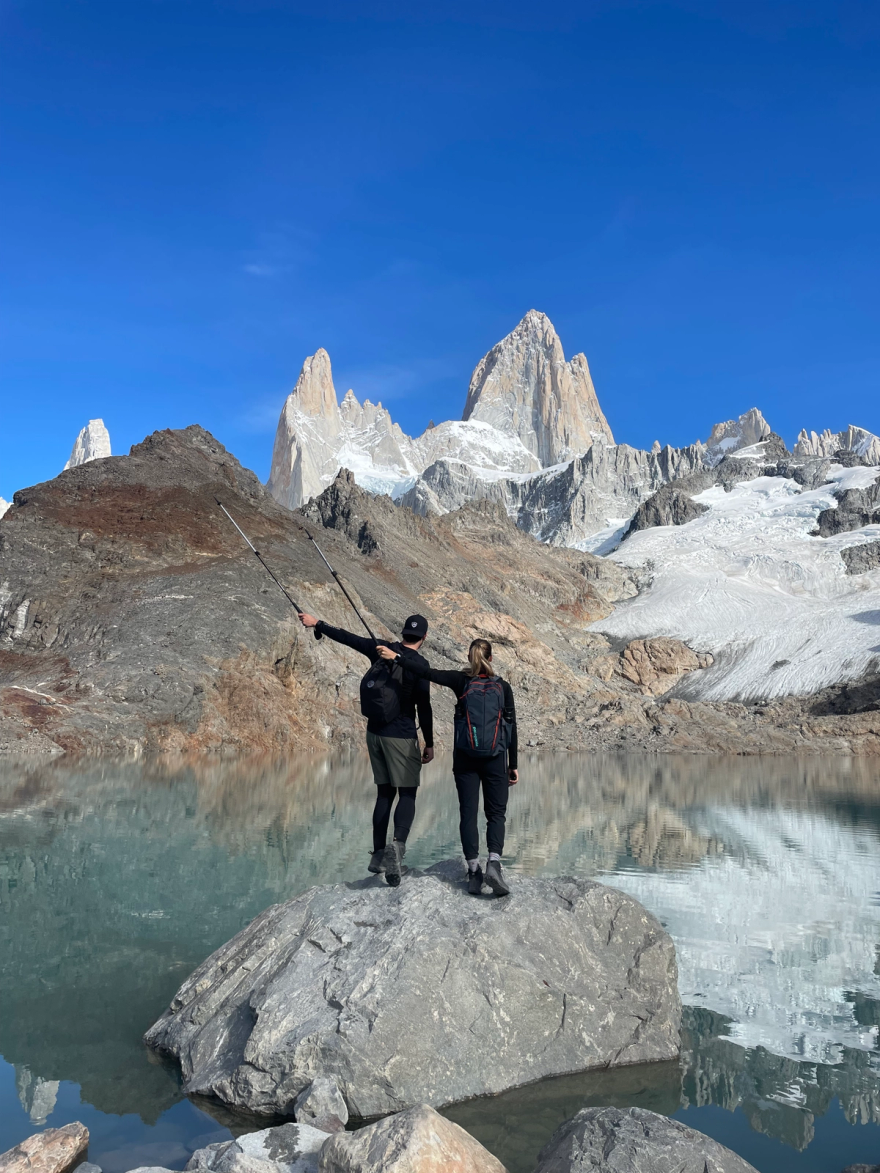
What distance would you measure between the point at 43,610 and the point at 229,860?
41890mm

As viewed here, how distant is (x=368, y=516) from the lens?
278 feet

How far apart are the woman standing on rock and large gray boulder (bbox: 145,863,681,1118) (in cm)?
44

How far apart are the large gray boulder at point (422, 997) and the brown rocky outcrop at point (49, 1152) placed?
1023 mm

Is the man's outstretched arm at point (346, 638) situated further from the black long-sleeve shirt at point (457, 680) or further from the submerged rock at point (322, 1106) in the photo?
the submerged rock at point (322, 1106)

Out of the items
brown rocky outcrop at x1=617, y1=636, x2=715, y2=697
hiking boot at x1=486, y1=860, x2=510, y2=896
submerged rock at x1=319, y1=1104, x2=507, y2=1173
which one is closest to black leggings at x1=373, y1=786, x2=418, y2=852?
hiking boot at x1=486, y1=860, x2=510, y2=896

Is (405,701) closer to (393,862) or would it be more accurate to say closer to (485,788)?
(485,788)

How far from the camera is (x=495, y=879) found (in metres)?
6.78

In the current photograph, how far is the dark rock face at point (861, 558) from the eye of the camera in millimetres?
114625

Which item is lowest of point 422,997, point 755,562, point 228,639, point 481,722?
point 422,997

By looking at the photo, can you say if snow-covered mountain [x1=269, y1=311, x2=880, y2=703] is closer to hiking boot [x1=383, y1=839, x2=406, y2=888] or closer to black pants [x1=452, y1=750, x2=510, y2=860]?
black pants [x1=452, y1=750, x2=510, y2=860]

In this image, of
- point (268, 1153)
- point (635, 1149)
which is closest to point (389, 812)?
point (268, 1153)

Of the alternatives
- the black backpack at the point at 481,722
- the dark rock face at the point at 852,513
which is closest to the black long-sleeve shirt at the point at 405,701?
the black backpack at the point at 481,722

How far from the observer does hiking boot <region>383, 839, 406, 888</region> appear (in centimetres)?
709

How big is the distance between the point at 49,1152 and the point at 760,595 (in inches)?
4293
